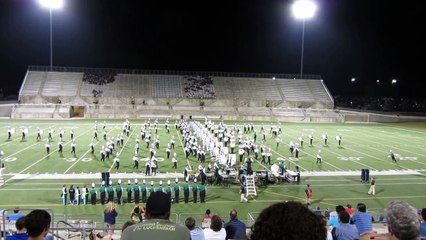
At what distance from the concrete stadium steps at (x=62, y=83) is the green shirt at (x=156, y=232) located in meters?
51.2

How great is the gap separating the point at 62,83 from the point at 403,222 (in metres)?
54.7

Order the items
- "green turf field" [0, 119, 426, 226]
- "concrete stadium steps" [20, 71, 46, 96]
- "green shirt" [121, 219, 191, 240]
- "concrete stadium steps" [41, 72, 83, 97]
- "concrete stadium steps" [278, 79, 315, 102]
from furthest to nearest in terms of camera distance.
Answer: "concrete stadium steps" [278, 79, 315, 102] → "concrete stadium steps" [41, 72, 83, 97] → "concrete stadium steps" [20, 71, 46, 96] → "green turf field" [0, 119, 426, 226] → "green shirt" [121, 219, 191, 240]

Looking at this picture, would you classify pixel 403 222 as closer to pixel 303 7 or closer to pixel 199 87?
pixel 303 7

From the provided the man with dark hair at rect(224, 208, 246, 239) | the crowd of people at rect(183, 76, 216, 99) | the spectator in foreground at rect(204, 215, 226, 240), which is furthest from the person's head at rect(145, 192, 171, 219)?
the crowd of people at rect(183, 76, 216, 99)

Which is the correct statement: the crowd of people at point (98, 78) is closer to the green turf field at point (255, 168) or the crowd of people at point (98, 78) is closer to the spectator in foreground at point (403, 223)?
the green turf field at point (255, 168)

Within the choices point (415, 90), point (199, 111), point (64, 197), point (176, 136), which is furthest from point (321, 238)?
point (415, 90)

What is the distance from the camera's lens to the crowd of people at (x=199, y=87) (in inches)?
2146

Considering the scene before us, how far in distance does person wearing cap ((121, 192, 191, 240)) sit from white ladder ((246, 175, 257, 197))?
500 inches

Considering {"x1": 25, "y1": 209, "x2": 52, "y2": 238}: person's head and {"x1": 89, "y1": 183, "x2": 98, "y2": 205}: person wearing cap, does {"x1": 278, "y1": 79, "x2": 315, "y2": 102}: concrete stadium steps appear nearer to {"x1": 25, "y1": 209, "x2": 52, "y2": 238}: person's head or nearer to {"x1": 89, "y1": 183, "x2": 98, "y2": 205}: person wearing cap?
{"x1": 89, "y1": 183, "x2": 98, "y2": 205}: person wearing cap

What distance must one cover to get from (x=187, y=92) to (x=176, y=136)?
2455cm

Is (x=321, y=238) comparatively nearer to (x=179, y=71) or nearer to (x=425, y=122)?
(x=425, y=122)

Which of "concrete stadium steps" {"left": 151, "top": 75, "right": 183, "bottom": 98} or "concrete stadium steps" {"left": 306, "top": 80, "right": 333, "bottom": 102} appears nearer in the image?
"concrete stadium steps" {"left": 151, "top": 75, "right": 183, "bottom": 98}

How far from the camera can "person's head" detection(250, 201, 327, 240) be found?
157 centimetres

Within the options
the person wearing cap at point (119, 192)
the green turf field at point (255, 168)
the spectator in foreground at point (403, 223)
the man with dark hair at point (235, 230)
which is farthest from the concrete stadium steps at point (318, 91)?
the spectator in foreground at point (403, 223)
